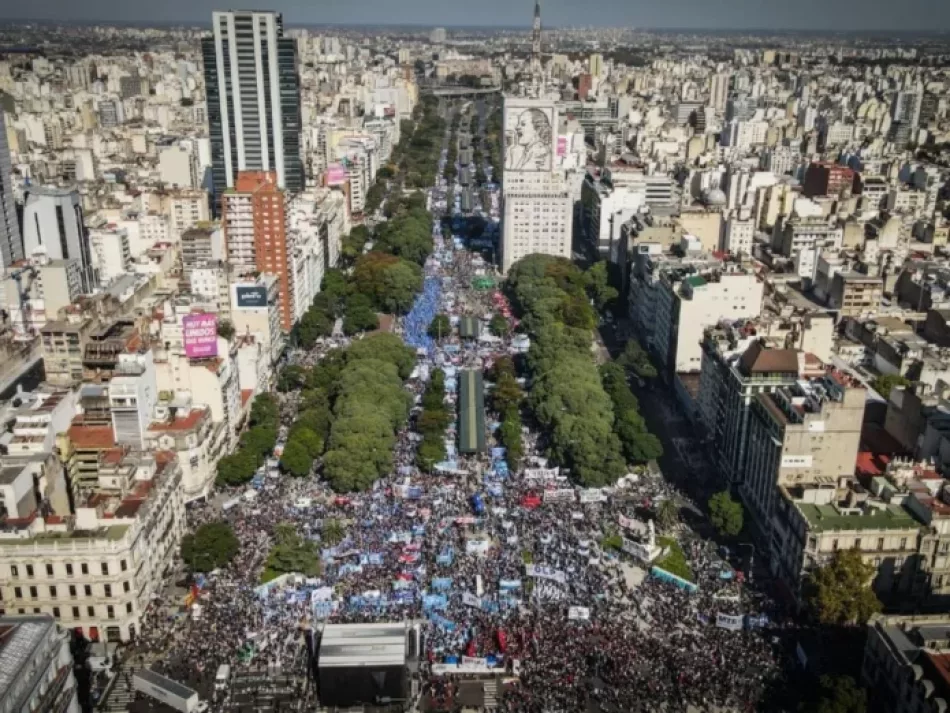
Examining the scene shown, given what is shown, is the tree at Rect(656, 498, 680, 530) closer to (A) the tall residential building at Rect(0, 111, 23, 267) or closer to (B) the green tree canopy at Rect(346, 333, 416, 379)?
(B) the green tree canopy at Rect(346, 333, 416, 379)

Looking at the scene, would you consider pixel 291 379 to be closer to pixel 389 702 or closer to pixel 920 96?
pixel 389 702

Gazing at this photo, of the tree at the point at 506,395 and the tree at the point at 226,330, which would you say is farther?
the tree at the point at 226,330

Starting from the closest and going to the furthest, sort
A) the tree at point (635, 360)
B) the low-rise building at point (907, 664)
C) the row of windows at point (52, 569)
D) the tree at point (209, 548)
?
the low-rise building at point (907, 664)
the row of windows at point (52, 569)
the tree at point (209, 548)
the tree at point (635, 360)

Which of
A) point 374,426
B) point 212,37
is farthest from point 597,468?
point 212,37

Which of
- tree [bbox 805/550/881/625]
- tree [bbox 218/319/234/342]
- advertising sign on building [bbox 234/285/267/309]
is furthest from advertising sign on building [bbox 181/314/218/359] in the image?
tree [bbox 805/550/881/625]

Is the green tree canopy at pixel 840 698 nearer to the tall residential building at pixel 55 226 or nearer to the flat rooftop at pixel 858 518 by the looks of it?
the flat rooftop at pixel 858 518

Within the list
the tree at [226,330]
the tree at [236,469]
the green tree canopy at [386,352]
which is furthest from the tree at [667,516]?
the tree at [226,330]

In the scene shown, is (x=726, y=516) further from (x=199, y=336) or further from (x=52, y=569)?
(x=199, y=336)
